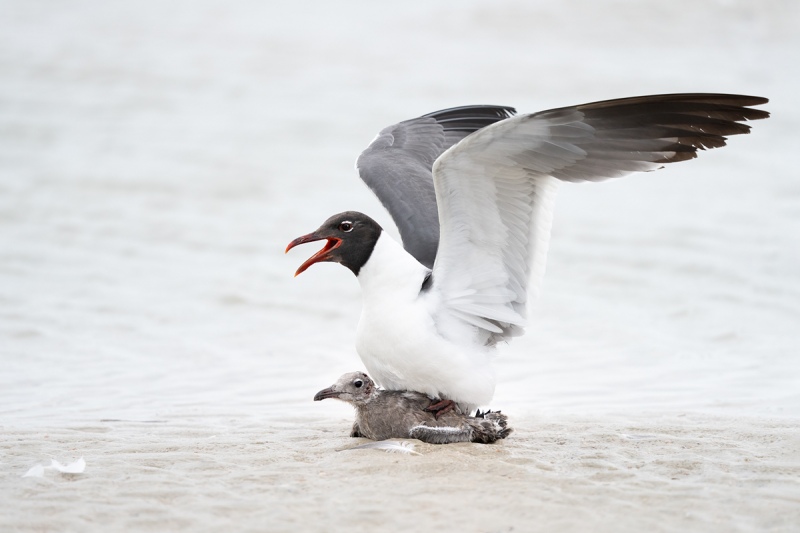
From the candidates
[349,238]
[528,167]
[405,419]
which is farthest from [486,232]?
[405,419]

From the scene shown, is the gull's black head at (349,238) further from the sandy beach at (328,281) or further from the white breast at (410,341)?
the sandy beach at (328,281)

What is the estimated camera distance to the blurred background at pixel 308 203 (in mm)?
8234

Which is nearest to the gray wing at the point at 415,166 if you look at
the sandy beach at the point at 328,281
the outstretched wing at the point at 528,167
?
the outstretched wing at the point at 528,167

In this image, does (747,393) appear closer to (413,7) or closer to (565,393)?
(565,393)

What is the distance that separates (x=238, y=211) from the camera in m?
14.0

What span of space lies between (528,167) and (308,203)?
27.8 ft

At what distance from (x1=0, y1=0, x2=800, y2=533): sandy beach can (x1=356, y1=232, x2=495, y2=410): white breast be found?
1.48 ft

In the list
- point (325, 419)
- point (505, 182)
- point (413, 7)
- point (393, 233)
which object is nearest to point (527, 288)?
point (505, 182)

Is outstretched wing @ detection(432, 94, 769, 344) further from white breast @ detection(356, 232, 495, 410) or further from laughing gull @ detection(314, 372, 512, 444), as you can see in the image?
laughing gull @ detection(314, 372, 512, 444)

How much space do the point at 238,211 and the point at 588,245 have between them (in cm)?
474

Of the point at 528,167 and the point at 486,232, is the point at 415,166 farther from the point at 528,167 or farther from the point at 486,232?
the point at 528,167

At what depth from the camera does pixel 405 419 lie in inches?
231

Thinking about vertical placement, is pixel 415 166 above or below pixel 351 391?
above

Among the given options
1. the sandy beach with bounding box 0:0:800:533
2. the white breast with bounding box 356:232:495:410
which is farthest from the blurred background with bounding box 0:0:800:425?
the white breast with bounding box 356:232:495:410
